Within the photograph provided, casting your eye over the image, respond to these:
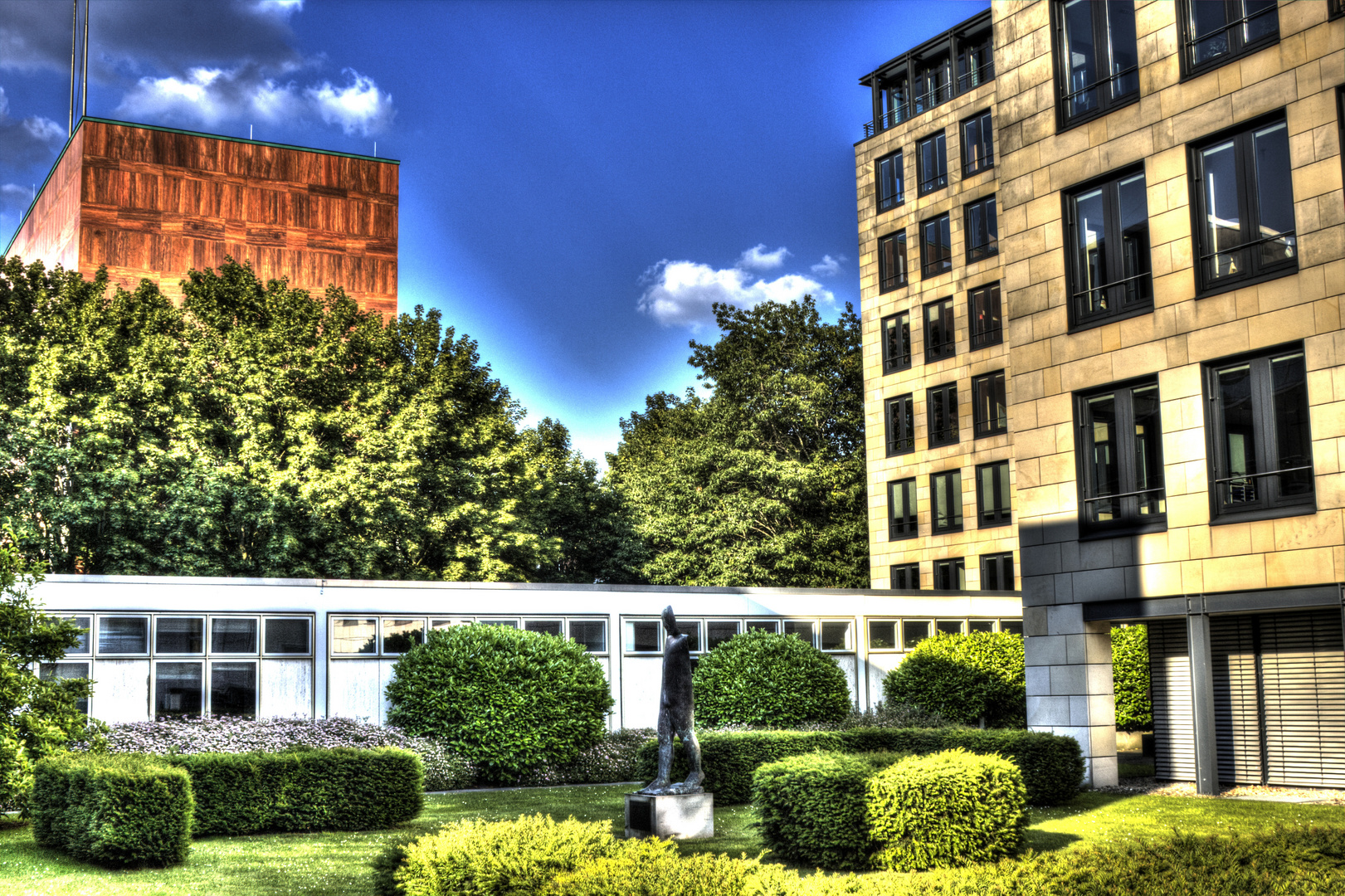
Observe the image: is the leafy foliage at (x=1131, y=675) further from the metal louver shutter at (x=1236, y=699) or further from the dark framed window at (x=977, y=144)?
the dark framed window at (x=977, y=144)

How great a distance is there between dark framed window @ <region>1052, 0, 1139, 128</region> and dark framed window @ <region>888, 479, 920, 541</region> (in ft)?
81.6

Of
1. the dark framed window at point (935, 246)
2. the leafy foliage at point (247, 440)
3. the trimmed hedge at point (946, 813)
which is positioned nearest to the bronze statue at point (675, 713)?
the trimmed hedge at point (946, 813)

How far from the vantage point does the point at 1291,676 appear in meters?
19.0

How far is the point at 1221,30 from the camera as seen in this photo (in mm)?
18969

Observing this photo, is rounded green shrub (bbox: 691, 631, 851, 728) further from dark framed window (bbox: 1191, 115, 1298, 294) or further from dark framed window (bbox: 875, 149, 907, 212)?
dark framed window (bbox: 875, 149, 907, 212)

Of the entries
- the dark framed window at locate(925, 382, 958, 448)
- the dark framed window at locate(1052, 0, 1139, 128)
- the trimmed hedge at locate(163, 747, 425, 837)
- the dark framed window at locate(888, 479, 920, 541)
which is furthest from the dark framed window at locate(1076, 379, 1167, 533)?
the dark framed window at locate(888, 479, 920, 541)

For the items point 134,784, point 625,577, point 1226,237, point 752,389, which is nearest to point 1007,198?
point 1226,237

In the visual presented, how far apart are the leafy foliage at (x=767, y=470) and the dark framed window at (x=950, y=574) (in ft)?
14.7

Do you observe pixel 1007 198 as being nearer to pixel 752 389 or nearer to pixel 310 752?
pixel 310 752

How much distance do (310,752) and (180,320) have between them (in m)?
22.8

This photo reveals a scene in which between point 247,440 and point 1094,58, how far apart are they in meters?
23.8

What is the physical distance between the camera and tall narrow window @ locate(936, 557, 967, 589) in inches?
1687

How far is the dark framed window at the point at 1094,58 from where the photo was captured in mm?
20500

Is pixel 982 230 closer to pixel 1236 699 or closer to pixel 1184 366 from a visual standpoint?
pixel 1184 366
